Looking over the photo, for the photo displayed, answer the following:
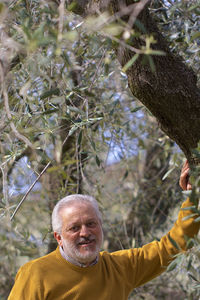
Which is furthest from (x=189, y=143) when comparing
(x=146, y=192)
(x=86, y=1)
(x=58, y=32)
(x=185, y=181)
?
(x=146, y=192)

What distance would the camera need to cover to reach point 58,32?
5.12 feet

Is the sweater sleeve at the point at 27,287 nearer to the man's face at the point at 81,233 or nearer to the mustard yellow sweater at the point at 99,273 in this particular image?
the mustard yellow sweater at the point at 99,273

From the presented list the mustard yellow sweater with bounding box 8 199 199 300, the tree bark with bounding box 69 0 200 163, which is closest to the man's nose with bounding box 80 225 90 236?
the mustard yellow sweater with bounding box 8 199 199 300

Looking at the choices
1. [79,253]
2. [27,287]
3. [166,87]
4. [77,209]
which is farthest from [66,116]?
[27,287]

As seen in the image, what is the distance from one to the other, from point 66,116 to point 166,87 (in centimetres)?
52

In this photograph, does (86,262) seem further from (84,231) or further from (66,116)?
(66,116)

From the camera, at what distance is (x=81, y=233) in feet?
8.69

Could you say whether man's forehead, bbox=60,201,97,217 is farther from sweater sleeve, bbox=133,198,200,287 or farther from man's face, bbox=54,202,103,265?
sweater sleeve, bbox=133,198,200,287

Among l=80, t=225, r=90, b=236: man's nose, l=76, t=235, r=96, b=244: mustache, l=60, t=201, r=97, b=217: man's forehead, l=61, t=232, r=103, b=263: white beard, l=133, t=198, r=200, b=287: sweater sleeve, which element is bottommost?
l=133, t=198, r=200, b=287: sweater sleeve

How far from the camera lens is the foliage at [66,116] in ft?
6.10

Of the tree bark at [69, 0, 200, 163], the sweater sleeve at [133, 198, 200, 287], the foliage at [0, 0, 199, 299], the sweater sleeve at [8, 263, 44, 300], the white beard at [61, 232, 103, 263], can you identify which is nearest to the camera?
the foliage at [0, 0, 199, 299]

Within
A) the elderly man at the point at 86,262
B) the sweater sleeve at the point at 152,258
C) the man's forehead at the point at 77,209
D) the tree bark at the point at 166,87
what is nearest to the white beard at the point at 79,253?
the elderly man at the point at 86,262

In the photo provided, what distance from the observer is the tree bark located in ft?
6.96

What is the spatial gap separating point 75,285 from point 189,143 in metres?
1.00
